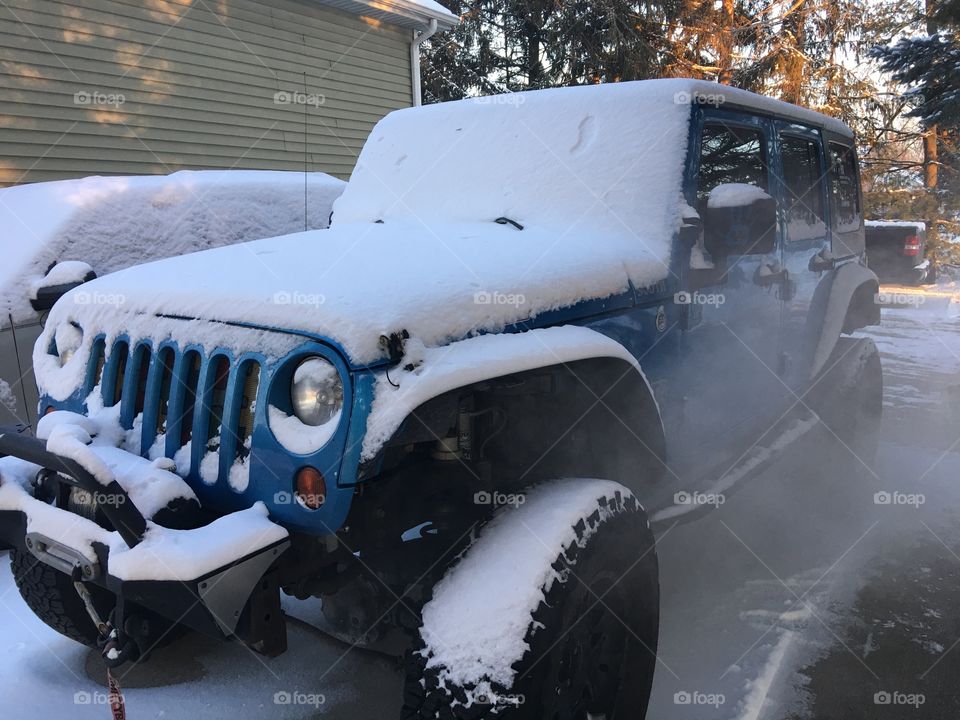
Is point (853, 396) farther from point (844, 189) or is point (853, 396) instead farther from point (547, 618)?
point (547, 618)

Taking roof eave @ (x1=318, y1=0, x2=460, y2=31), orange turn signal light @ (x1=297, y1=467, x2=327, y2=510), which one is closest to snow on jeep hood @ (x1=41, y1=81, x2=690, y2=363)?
→ orange turn signal light @ (x1=297, y1=467, x2=327, y2=510)

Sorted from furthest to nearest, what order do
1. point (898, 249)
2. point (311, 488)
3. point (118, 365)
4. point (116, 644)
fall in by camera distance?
point (898, 249)
point (118, 365)
point (116, 644)
point (311, 488)

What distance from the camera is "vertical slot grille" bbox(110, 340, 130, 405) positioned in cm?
243

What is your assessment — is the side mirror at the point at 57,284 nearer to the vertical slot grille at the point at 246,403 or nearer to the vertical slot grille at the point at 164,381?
the vertical slot grille at the point at 164,381

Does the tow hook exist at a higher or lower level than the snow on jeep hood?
lower

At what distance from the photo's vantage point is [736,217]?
2.83 metres

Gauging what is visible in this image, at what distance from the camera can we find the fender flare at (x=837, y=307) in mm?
4137

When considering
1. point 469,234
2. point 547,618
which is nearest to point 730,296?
point 469,234

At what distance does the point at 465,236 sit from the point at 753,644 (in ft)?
6.34

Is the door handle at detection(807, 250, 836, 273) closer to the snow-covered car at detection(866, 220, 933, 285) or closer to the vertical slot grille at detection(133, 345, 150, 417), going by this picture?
the vertical slot grille at detection(133, 345, 150, 417)

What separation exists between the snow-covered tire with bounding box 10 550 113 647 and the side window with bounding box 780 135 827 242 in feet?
11.3

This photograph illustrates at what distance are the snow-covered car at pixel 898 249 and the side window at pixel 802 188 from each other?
1034cm

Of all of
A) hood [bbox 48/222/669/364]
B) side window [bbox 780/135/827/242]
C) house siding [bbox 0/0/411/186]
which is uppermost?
house siding [bbox 0/0/411/186]

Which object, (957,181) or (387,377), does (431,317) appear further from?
(957,181)
